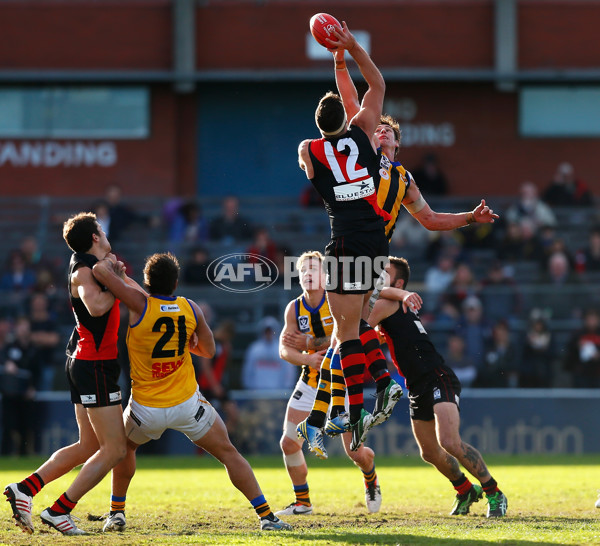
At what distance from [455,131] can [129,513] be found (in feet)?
52.1

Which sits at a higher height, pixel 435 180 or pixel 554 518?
pixel 435 180

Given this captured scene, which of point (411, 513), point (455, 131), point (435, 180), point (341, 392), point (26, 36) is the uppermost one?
point (26, 36)

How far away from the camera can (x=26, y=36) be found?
878 inches

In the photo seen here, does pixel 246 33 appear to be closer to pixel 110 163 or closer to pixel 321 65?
pixel 321 65

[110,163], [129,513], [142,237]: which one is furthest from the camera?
[110,163]

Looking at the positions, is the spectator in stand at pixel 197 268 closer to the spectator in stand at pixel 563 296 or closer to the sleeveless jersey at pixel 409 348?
the spectator in stand at pixel 563 296

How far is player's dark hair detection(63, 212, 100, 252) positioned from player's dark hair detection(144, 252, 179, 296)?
560mm

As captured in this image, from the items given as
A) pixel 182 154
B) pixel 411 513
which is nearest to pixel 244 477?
pixel 411 513

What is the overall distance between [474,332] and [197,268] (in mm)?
4986

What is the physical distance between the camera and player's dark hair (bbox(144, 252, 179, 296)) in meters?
7.68

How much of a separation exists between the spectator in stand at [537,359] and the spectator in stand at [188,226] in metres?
6.38

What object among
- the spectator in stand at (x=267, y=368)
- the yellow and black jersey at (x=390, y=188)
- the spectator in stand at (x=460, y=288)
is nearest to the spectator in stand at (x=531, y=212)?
the spectator in stand at (x=460, y=288)

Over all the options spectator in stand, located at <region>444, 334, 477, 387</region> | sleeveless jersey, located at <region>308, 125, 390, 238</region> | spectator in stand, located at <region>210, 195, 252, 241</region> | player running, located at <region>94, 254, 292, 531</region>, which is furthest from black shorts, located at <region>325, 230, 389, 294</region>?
spectator in stand, located at <region>210, 195, 252, 241</region>

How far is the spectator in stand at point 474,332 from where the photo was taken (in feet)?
53.2
